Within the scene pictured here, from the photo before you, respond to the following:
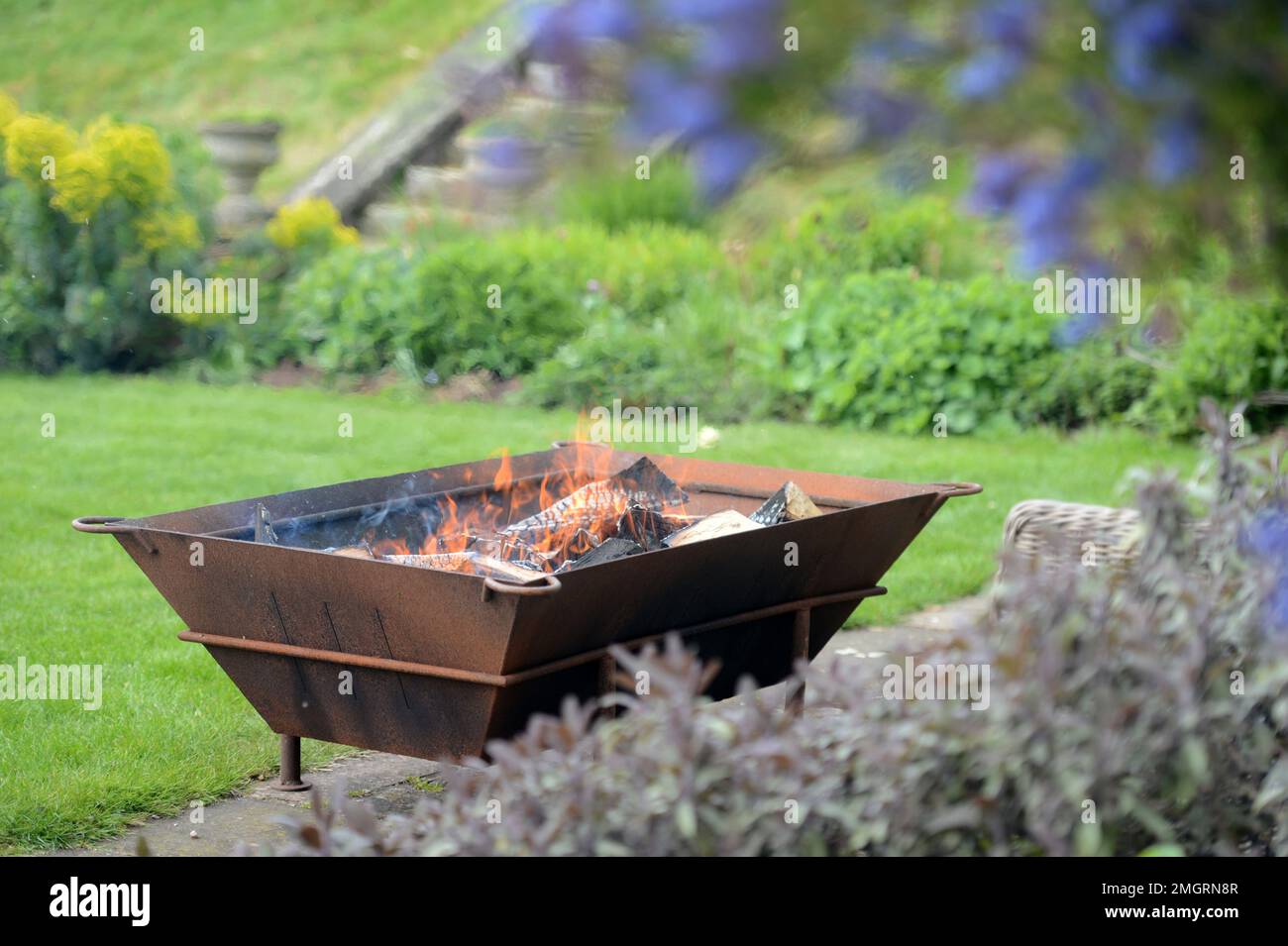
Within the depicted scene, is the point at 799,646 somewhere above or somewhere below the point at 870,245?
below

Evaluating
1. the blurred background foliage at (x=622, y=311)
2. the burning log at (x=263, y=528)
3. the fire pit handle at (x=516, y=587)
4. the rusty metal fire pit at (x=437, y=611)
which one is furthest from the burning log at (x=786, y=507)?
the blurred background foliage at (x=622, y=311)

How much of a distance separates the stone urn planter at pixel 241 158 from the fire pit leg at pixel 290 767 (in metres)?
8.46

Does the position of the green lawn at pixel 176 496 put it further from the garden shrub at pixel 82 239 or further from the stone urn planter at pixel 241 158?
the stone urn planter at pixel 241 158

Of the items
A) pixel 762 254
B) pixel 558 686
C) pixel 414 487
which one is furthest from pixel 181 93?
pixel 558 686

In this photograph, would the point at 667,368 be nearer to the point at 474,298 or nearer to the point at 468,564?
the point at 474,298

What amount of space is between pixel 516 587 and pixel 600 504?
114 centimetres

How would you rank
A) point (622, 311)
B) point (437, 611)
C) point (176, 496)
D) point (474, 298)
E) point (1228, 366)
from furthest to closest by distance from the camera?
point (622, 311)
point (474, 298)
point (1228, 366)
point (176, 496)
point (437, 611)

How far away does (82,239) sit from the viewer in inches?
386

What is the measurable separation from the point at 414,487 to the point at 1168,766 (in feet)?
8.69

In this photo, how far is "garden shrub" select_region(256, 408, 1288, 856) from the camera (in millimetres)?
2119

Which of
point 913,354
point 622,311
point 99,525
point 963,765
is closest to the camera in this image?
point 963,765

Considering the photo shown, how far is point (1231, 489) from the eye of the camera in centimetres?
311

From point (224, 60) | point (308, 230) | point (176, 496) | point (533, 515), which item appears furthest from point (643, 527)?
point (224, 60)
